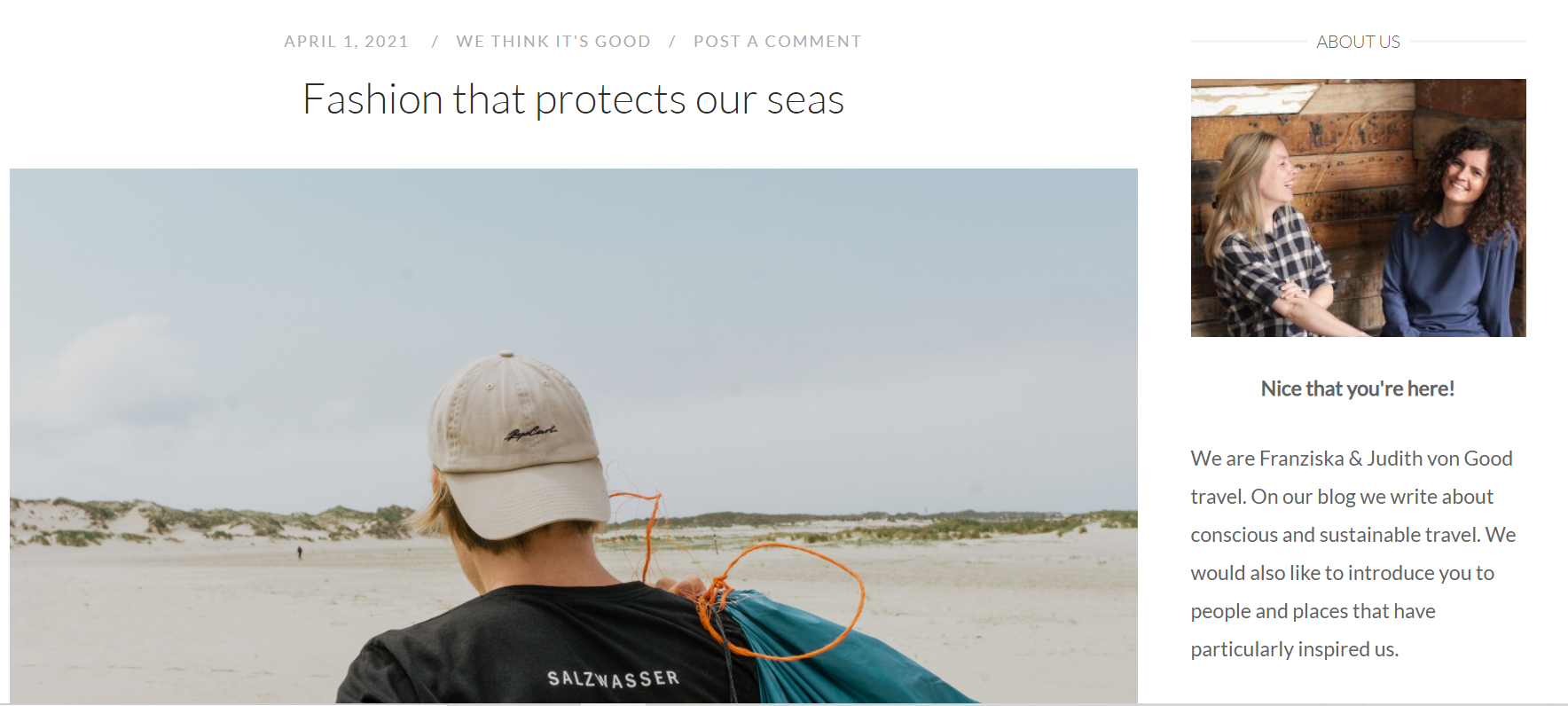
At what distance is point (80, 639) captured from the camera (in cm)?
1199

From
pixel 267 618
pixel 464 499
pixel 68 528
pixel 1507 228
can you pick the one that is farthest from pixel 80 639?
pixel 68 528

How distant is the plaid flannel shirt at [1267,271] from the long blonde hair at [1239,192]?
46 millimetres

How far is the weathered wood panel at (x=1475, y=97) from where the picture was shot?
13.8ft

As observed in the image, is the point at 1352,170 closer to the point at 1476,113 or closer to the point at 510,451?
the point at 1476,113

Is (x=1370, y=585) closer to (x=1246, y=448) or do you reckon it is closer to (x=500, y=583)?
(x=1246, y=448)

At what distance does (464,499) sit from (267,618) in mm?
13625

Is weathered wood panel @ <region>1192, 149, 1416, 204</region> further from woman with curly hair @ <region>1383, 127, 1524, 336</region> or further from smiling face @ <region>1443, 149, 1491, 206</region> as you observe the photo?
smiling face @ <region>1443, 149, 1491, 206</region>

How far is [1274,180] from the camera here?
4879mm

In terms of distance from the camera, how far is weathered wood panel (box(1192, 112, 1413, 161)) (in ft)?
16.1

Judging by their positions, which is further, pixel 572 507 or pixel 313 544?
pixel 313 544

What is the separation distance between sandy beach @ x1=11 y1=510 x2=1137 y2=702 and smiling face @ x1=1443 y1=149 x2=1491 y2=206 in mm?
5083

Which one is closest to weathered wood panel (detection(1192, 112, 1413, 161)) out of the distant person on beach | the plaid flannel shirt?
the plaid flannel shirt

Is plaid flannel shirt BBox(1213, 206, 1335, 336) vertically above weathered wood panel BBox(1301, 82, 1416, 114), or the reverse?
weathered wood panel BBox(1301, 82, 1416, 114)

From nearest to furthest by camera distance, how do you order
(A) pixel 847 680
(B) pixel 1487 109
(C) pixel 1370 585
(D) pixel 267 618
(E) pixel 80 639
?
1. (A) pixel 847 680
2. (C) pixel 1370 585
3. (B) pixel 1487 109
4. (E) pixel 80 639
5. (D) pixel 267 618
